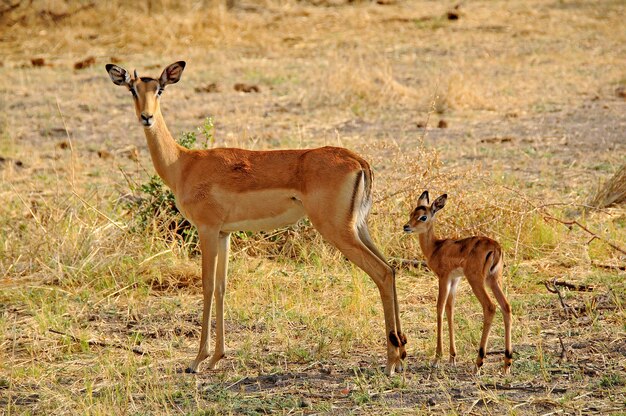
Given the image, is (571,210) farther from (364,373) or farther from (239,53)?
(239,53)

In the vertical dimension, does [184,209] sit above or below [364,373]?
above

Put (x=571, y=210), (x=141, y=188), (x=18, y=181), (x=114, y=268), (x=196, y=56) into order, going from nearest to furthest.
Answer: (x=114, y=268), (x=141, y=188), (x=571, y=210), (x=18, y=181), (x=196, y=56)

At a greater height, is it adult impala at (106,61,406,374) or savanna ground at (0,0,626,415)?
adult impala at (106,61,406,374)

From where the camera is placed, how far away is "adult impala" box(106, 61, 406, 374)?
18.6 feet

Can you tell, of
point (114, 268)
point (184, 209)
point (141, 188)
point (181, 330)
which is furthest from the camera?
point (141, 188)

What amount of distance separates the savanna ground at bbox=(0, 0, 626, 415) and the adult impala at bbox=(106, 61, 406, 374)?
37cm

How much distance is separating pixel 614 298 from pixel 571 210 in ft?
6.66

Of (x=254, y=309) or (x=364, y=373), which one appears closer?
(x=364, y=373)

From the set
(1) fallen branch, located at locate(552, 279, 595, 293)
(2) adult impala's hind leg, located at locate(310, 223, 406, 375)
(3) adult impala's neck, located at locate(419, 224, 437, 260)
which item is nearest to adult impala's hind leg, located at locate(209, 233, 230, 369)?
(2) adult impala's hind leg, located at locate(310, 223, 406, 375)

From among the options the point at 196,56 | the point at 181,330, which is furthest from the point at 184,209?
the point at 196,56

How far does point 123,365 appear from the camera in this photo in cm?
589

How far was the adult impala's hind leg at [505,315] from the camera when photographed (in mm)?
5371

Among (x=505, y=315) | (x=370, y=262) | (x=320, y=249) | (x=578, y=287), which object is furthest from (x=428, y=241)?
(x=320, y=249)

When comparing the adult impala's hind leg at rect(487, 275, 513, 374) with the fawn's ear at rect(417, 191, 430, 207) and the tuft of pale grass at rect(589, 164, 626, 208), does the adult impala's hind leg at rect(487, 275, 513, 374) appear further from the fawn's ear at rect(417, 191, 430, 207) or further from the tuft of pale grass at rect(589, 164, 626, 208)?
the tuft of pale grass at rect(589, 164, 626, 208)
